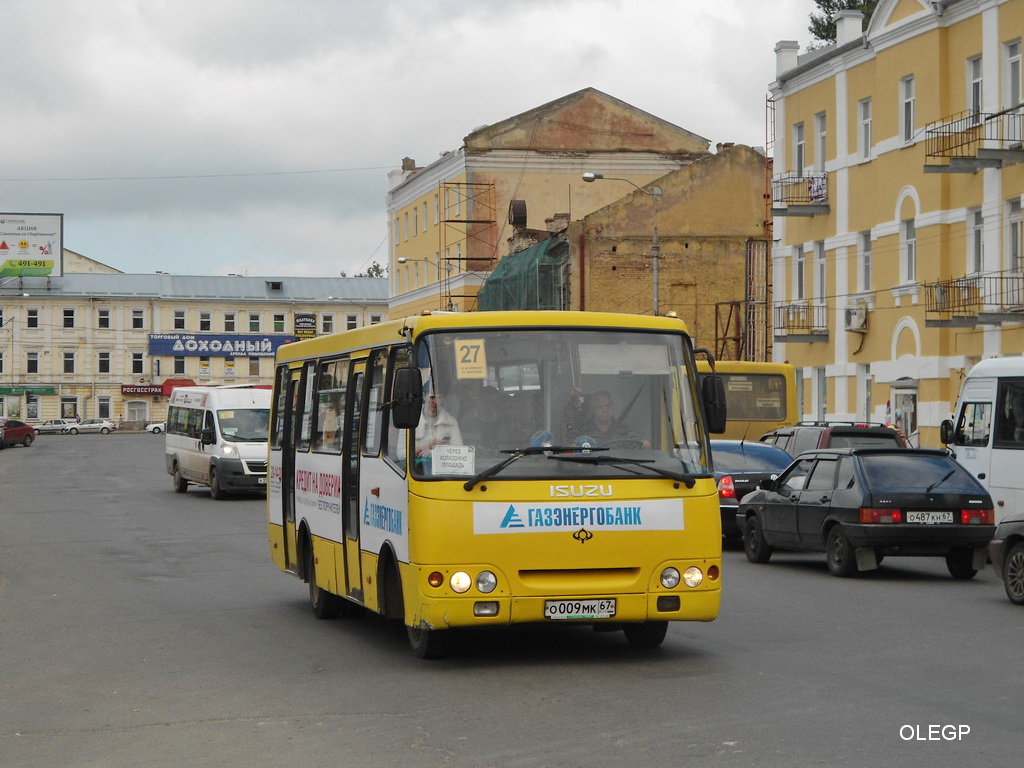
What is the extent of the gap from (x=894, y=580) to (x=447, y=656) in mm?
7799

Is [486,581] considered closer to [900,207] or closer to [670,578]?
[670,578]

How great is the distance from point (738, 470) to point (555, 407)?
1240cm

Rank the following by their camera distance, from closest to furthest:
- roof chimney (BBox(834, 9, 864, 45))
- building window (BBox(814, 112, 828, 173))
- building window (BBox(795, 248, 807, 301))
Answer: building window (BBox(814, 112, 828, 173)) < roof chimney (BBox(834, 9, 864, 45)) < building window (BBox(795, 248, 807, 301))

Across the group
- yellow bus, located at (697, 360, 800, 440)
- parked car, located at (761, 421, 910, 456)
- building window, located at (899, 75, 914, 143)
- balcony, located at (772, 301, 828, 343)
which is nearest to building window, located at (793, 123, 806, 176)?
balcony, located at (772, 301, 828, 343)

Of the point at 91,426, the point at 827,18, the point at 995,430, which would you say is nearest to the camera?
the point at 995,430

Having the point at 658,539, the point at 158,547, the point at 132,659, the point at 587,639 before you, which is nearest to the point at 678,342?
the point at 658,539

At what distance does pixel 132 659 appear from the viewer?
11.5m

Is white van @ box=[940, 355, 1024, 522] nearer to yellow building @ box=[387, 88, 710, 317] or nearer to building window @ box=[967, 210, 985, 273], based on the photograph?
building window @ box=[967, 210, 985, 273]

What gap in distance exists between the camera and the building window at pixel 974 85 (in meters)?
35.9

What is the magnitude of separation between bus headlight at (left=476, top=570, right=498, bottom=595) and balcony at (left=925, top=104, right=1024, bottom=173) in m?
26.0

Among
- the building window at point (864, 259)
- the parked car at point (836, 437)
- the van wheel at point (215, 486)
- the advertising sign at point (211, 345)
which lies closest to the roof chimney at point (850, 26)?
the building window at point (864, 259)

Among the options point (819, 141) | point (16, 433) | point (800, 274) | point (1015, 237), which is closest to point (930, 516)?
point (1015, 237)

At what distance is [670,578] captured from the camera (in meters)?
10.6

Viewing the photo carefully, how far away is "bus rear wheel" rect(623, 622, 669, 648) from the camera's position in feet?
36.9
